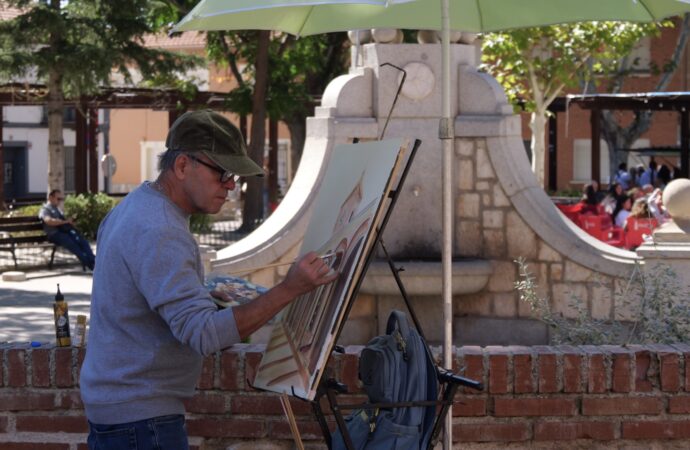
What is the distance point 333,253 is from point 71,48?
836 inches

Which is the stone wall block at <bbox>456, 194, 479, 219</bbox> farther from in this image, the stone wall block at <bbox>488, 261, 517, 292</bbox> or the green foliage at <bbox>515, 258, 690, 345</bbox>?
the green foliage at <bbox>515, 258, 690, 345</bbox>

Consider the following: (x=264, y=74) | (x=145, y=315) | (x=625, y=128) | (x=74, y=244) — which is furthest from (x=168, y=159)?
(x=625, y=128)

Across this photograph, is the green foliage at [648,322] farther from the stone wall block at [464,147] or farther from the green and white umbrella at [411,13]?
the stone wall block at [464,147]

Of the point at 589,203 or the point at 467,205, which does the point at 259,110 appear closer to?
the point at 589,203

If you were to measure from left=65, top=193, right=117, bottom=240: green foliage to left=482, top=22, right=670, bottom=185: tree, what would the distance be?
8882 millimetres

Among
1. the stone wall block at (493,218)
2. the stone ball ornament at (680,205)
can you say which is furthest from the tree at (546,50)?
the stone wall block at (493,218)

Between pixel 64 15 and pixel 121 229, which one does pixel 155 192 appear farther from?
pixel 64 15

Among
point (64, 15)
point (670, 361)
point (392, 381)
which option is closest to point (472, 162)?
point (670, 361)

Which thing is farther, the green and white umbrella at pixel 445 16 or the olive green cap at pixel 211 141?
the green and white umbrella at pixel 445 16

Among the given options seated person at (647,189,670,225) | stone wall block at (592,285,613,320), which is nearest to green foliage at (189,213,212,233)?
seated person at (647,189,670,225)

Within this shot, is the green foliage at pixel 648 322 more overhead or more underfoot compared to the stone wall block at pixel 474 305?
more overhead

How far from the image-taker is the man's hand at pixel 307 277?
3469 mm

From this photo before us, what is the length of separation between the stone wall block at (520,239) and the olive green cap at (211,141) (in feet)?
21.4

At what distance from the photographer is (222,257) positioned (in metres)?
9.89
